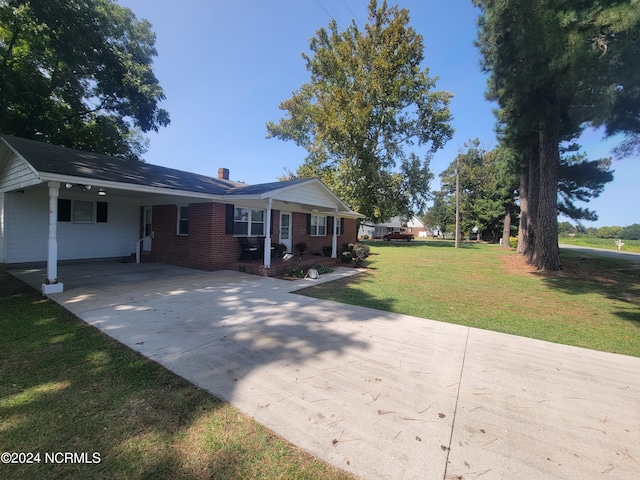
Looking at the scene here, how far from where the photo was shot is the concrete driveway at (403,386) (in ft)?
6.96

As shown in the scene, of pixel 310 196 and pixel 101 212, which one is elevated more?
pixel 310 196

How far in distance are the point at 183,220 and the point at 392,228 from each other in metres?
53.3

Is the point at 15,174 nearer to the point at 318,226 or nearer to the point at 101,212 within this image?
the point at 101,212

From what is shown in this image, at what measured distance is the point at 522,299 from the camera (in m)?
7.52

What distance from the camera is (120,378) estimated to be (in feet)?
9.87

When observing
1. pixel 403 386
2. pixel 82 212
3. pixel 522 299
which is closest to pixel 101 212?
pixel 82 212

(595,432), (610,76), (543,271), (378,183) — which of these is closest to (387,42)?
(378,183)

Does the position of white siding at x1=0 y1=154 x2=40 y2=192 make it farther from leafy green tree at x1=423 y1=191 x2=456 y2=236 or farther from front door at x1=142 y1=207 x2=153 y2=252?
leafy green tree at x1=423 y1=191 x2=456 y2=236

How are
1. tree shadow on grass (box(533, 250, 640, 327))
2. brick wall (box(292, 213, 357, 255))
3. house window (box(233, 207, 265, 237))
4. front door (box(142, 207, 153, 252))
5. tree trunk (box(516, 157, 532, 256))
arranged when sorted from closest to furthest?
tree shadow on grass (box(533, 250, 640, 327)) < house window (box(233, 207, 265, 237)) < front door (box(142, 207, 153, 252)) < brick wall (box(292, 213, 357, 255)) < tree trunk (box(516, 157, 532, 256))

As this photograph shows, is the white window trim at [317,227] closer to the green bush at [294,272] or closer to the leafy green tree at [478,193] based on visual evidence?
the green bush at [294,272]

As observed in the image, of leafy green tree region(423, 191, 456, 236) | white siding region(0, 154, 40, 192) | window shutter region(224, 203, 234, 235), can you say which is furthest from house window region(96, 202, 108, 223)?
leafy green tree region(423, 191, 456, 236)

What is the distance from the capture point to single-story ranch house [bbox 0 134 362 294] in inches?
333

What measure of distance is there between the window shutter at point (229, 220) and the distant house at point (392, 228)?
35.1 metres

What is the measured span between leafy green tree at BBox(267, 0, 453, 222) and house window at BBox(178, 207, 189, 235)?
1454 cm
